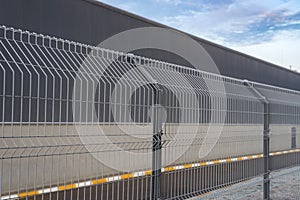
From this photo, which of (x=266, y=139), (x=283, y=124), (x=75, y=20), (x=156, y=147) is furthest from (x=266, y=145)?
(x=75, y=20)

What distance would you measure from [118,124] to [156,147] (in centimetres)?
157

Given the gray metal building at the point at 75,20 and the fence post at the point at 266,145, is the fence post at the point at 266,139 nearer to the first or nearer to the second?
→ the fence post at the point at 266,145

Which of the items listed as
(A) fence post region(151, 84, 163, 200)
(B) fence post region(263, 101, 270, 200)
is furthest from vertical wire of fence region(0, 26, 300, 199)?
(B) fence post region(263, 101, 270, 200)

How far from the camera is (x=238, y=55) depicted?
11633 millimetres

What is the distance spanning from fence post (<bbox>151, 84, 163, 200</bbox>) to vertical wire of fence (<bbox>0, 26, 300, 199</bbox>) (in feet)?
0.04

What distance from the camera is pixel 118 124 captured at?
219 inches

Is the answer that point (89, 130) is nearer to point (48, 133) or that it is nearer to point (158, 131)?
point (48, 133)

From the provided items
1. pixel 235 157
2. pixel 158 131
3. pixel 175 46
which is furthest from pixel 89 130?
pixel 175 46

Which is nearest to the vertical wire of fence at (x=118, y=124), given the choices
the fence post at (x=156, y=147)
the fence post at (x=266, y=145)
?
the fence post at (x=156, y=147)

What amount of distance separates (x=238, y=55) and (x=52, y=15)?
7.06 metres

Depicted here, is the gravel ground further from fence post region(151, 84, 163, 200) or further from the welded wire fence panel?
fence post region(151, 84, 163, 200)

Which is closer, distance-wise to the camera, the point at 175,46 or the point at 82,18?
the point at 82,18

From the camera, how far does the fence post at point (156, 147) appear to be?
407 centimetres

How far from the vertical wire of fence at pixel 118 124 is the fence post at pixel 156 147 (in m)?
0.01
